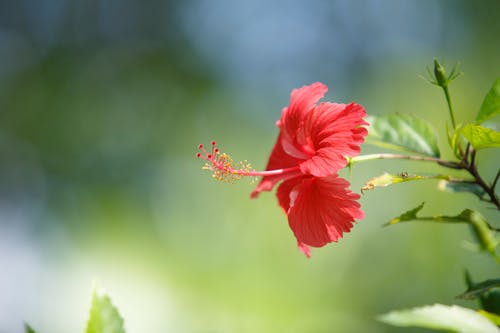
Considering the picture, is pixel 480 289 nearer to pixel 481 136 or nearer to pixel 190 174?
pixel 481 136

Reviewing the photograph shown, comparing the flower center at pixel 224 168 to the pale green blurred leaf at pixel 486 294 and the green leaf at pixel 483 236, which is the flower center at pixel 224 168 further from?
the green leaf at pixel 483 236

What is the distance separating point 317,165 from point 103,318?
1.39 feet

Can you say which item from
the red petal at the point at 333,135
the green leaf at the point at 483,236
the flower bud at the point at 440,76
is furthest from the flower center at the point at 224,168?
the green leaf at the point at 483,236

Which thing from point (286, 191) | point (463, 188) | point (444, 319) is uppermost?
point (286, 191)

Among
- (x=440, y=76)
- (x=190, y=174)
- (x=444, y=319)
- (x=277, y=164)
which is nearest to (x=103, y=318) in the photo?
(x=444, y=319)

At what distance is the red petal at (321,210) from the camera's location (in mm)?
919

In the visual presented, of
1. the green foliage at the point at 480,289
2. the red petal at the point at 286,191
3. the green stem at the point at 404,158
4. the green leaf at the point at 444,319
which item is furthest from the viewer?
the red petal at the point at 286,191

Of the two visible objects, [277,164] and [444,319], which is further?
[277,164]

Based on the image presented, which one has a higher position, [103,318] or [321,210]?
[321,210]

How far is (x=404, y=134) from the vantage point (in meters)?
1.04

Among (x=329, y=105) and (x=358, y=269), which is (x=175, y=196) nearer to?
(x=358, y=269)

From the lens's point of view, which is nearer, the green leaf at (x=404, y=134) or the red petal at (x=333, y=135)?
the red petal at (x=333, y=135)

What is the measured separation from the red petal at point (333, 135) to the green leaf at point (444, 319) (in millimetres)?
352

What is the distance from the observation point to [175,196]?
16.1 ft
